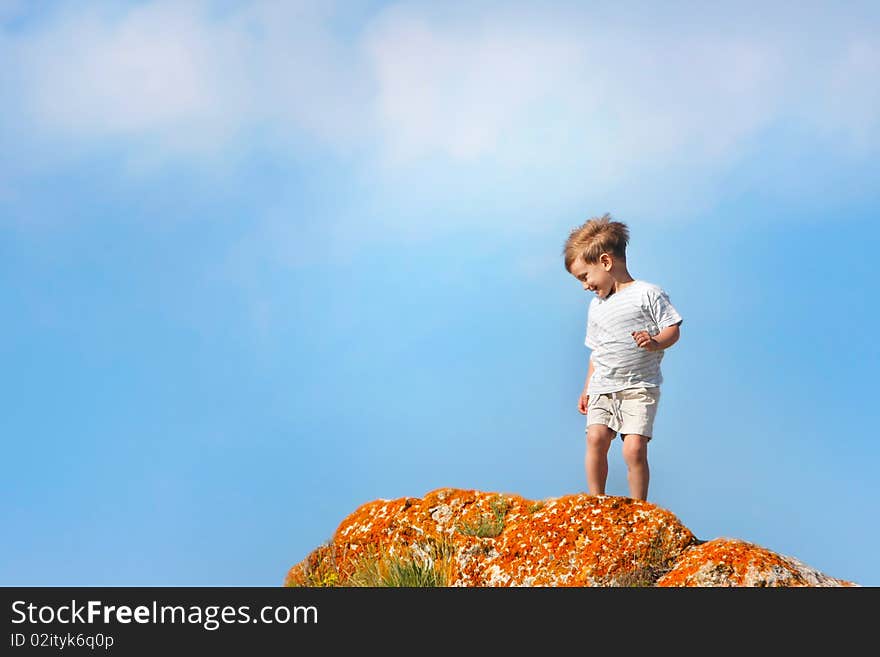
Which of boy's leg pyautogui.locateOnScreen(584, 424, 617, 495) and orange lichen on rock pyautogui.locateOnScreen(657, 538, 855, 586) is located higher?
Answer: boy's leg pyautogui.locateOnScreen(584, 424, 617, 495)

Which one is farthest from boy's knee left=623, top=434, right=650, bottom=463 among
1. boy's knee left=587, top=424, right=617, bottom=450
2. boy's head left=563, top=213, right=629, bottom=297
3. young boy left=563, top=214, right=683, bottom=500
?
boy's head left=563, top=213, right=629, bottom=297

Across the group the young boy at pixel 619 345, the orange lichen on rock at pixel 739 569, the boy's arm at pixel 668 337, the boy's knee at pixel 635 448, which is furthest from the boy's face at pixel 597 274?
the orange lichen on rock at pixel 739 569

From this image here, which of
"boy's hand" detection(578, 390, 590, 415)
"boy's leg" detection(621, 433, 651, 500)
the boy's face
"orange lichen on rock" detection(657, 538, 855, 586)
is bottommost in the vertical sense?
"orange lichen on rock" detection(657, 538, 855, 586)

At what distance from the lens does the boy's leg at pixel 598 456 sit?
27.0 feet

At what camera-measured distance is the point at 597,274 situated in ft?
28.0

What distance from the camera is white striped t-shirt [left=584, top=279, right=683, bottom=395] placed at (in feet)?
27.3

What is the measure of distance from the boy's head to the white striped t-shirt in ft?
0.60
